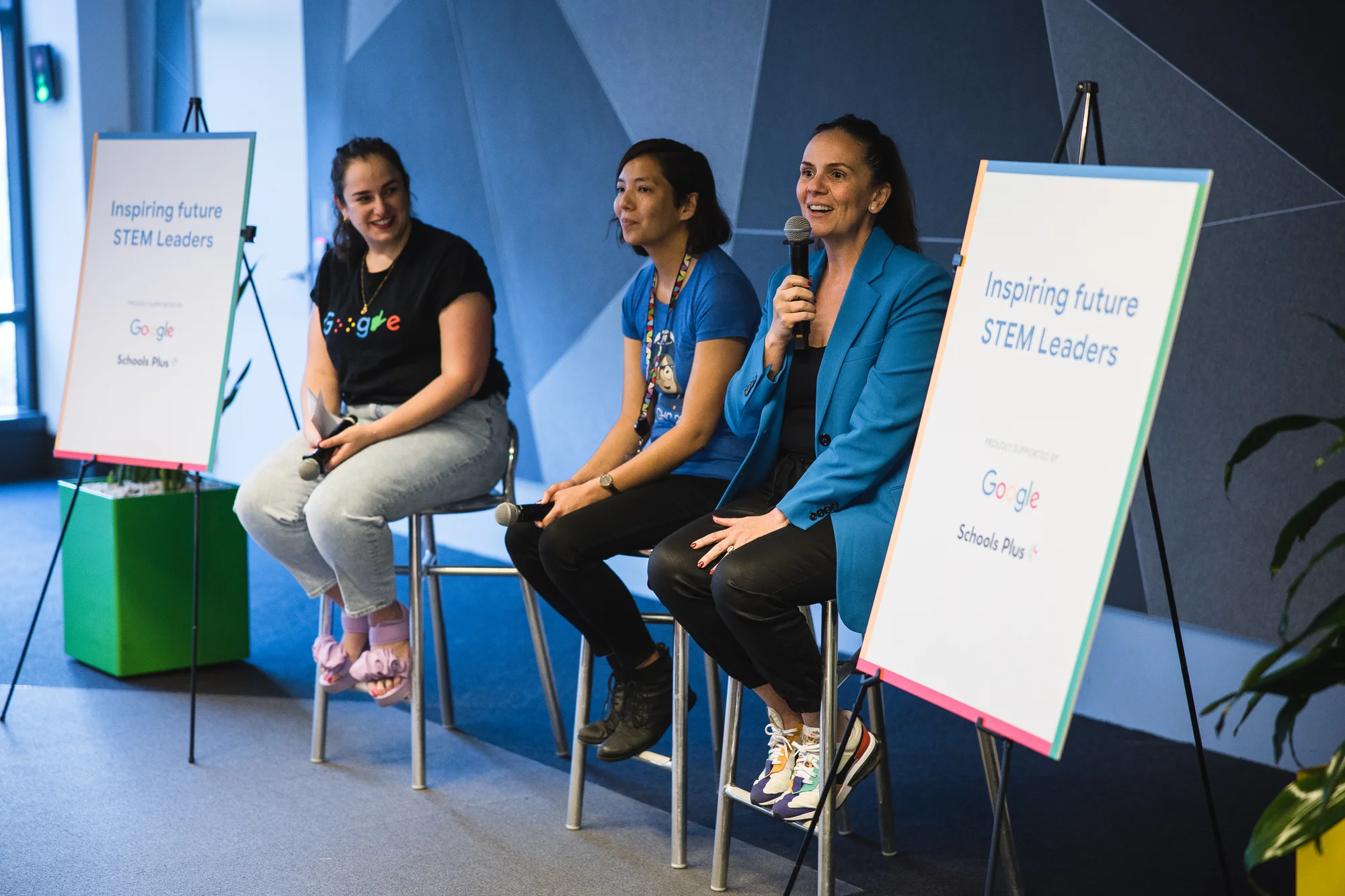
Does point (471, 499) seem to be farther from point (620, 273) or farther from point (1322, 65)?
point (1322, 65)

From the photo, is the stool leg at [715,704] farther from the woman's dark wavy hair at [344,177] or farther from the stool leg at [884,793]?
the woman's dark wavy hair at [344,177]

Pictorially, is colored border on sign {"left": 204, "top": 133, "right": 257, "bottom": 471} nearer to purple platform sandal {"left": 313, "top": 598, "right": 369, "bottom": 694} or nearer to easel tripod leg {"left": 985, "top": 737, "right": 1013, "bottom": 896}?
purple platform sandal {"left": 313, "top": 598, "right": 369, "bottom": 694}

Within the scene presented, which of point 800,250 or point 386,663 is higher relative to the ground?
point 800,250

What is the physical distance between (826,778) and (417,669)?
1143 millimetres

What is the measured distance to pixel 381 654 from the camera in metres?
2.98

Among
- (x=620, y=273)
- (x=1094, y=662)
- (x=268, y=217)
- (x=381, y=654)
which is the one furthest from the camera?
(x=268, y=217)

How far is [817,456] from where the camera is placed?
7.91 feet

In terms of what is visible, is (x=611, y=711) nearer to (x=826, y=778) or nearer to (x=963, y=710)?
(x=826, y=778)

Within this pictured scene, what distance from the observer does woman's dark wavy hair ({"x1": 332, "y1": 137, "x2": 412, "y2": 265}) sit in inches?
124

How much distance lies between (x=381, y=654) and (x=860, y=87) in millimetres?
2067

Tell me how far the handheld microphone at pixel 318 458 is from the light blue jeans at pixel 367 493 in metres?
0.03

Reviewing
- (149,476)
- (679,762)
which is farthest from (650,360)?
(149,476)

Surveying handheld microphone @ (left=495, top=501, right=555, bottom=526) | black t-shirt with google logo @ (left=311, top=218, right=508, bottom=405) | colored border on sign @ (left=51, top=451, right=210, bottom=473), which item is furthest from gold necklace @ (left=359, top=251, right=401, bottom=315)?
handheld microphone @ (left=495, top=501, right=555, bottom=526)

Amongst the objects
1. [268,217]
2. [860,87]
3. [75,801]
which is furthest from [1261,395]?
[268,217]
